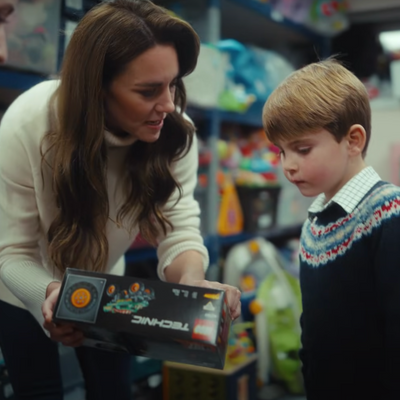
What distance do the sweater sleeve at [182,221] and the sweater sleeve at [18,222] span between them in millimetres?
168

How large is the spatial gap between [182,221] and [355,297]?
0.28 m

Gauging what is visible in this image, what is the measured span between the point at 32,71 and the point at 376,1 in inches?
20.8

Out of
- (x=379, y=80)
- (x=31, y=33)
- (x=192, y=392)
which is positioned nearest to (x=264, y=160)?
(x=379, y=80)

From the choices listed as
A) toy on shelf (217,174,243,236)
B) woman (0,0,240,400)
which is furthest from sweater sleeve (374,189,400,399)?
toy on shelf (217,174,243,236)

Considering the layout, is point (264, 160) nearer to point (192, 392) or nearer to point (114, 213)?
point (192, 392)

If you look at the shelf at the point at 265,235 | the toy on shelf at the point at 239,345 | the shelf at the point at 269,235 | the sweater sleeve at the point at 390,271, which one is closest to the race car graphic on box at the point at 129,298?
the sweater sleeve at the point at 390,271

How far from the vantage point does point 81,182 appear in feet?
2.01

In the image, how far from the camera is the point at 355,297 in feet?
1.72

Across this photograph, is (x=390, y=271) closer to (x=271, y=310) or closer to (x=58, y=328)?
(x=58, y=328)

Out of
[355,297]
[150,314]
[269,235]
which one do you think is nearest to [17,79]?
[150,314]

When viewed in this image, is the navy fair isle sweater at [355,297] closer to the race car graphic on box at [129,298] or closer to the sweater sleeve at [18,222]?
the race car graphic on box at [129,298]

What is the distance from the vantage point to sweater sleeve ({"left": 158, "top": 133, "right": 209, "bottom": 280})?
2.33 feet

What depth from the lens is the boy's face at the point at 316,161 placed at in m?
0.51

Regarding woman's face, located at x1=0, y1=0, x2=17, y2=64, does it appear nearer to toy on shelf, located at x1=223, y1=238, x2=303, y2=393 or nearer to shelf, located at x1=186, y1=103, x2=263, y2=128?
shelf, located at x1=186, y1=103, x2=263, y2=128
